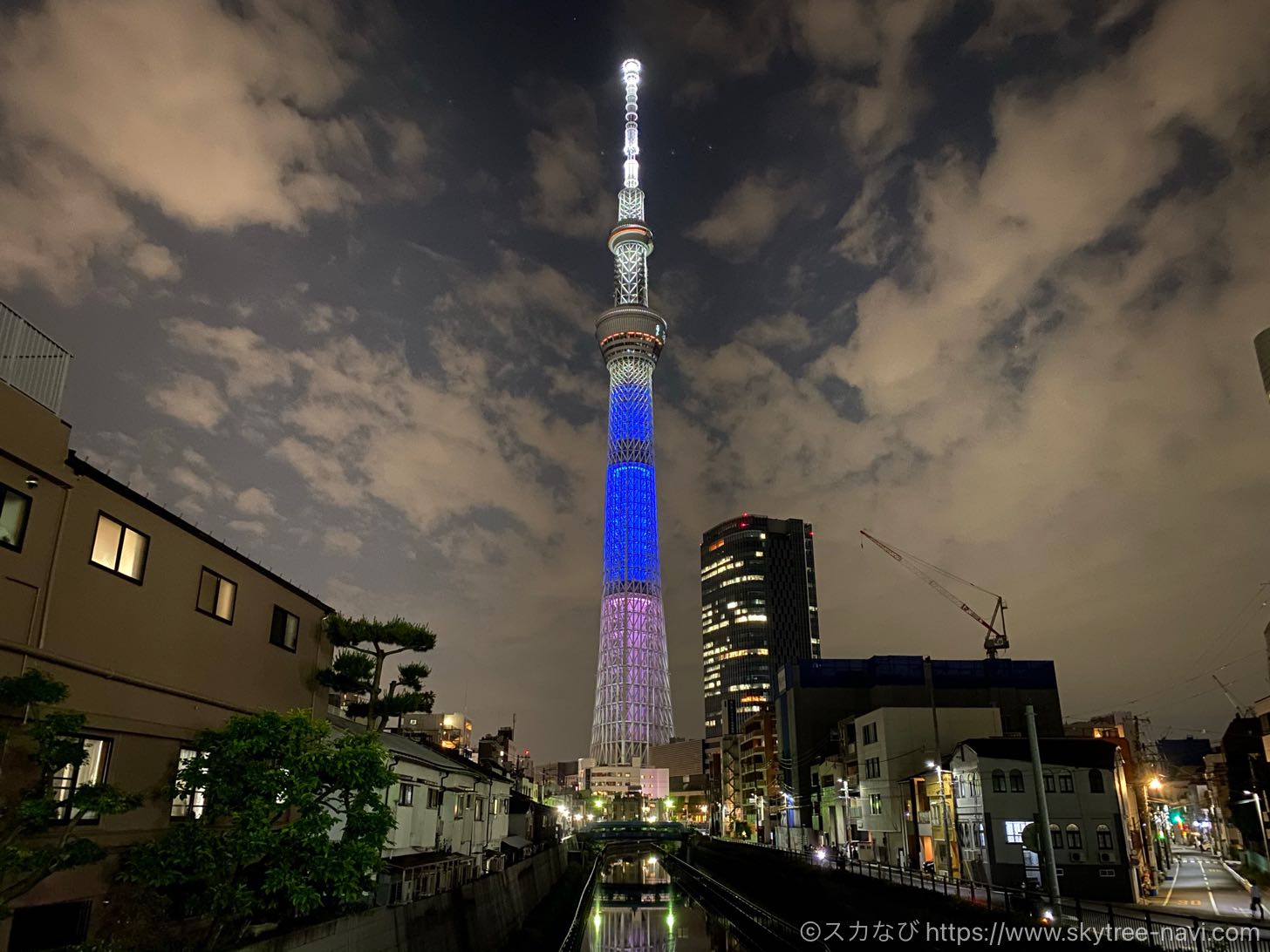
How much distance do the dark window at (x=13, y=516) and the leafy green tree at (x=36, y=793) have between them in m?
2.27

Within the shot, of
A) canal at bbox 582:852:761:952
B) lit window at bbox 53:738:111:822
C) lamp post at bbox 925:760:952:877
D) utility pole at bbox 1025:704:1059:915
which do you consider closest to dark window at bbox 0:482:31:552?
lit window at bbox 53:738:111:822

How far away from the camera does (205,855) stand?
50.5ft

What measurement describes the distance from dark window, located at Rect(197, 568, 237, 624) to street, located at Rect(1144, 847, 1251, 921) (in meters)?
30.4

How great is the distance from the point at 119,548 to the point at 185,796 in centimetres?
510

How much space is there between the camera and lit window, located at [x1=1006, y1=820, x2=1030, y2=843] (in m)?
44.2

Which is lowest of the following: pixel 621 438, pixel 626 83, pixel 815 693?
pixel 815 693

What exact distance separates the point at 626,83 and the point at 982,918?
17108cm

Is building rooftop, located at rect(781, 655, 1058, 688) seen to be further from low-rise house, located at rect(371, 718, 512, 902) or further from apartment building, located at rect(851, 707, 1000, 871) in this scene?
low-rise house, located at rect(371, 718, 512, 902)

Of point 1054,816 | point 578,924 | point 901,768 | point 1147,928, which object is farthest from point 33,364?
point 901,768

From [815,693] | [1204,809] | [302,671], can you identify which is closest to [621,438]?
[815,693]

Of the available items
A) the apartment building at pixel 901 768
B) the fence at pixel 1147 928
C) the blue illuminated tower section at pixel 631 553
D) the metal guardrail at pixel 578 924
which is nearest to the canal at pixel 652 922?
the metal guardrail at pixel 578 924

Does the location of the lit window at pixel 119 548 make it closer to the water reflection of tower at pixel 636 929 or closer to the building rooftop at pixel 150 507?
the building rooftop at pixel 150 507

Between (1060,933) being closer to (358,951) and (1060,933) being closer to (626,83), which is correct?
(358,951)

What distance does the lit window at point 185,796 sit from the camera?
17.2 m
